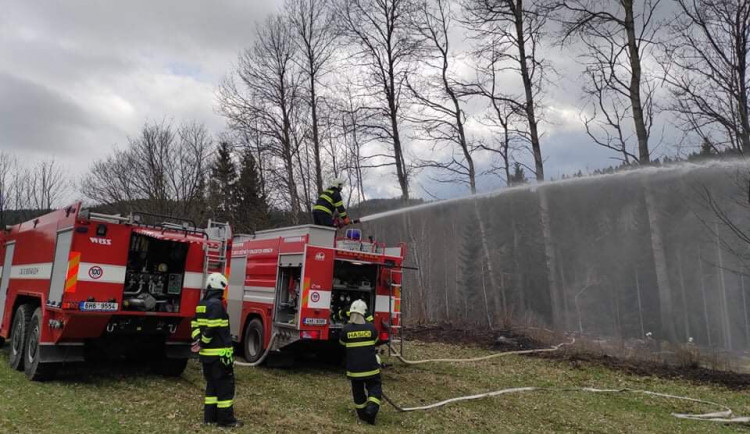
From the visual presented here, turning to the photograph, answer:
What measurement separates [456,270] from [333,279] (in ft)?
91.7

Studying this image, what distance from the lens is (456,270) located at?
36938 millimetres

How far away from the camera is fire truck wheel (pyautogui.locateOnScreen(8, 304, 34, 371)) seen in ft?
27.2

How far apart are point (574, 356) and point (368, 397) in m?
7.58

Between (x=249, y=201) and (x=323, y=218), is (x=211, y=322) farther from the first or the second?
(x=249, y=201)

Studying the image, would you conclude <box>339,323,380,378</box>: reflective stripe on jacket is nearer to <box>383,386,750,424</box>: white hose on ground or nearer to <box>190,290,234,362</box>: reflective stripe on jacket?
<box>383,386,750,424</box>: white hose on ground

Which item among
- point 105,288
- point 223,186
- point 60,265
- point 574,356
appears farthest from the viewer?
point 223,186

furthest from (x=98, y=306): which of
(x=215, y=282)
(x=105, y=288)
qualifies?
(x=215, y=282)

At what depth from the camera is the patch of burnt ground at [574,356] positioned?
10086 millimetres

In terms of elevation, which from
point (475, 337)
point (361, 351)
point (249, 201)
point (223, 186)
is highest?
point (223, 186)

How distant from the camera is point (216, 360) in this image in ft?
19.6

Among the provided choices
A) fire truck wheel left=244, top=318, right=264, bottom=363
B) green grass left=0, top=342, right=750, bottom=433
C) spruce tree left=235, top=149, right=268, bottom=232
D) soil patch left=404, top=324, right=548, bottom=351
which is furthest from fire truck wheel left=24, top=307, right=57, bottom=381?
spruce tree left=235, top=149, right=268, bottom=232

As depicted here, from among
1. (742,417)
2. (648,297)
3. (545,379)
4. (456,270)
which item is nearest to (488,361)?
(545,379)

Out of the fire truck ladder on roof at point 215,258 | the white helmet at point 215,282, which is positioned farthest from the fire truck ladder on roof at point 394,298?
the white helmet at point 215,282

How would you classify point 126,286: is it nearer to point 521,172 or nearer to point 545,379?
point 545,379
